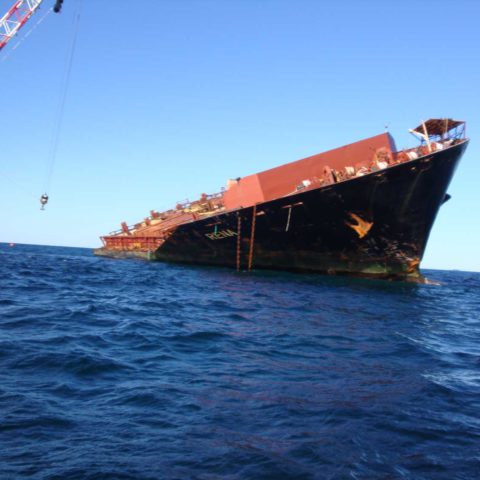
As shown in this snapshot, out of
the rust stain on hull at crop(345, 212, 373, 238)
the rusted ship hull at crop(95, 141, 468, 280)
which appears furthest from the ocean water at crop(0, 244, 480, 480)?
the rust stain on hull at crop(345, 212, 373, 238)

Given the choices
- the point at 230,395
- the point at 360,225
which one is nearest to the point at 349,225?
the point at 360,225

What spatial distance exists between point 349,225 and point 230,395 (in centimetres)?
1850

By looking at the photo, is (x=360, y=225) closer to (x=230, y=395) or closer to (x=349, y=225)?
(x=349, y=225)

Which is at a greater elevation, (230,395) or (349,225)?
(349,225)

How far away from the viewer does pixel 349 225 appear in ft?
75.3

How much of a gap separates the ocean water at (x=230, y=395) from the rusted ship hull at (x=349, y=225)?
10650 millimetres

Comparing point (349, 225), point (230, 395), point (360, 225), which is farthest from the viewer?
point (349, 225)

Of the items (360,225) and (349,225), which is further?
(349,225)

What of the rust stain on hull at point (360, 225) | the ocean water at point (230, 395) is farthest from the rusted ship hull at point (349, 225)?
the ocean water at point (230, 395)

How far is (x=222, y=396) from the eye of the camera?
220 inches

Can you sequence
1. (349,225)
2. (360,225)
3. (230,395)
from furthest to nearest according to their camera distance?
(349,225)
(360,225)
(230,395)

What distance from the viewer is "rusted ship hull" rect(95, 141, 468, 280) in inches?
848

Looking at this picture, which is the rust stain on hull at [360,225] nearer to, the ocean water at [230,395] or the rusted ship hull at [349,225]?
the rusted ship hull at [349,225]

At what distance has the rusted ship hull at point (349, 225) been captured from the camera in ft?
70.7
